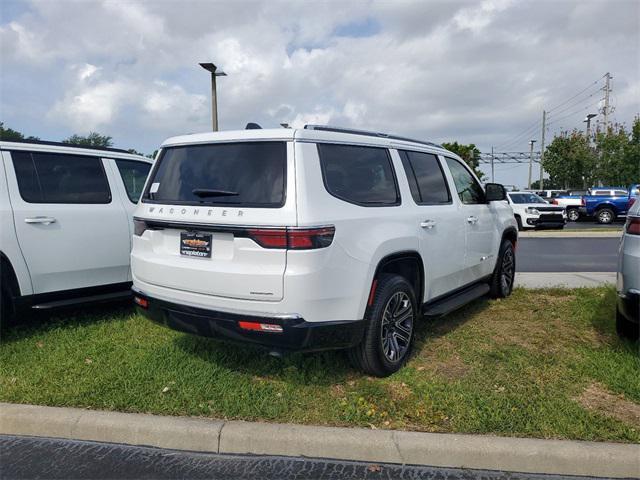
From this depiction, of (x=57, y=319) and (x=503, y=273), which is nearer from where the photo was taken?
(x=57, y=319)

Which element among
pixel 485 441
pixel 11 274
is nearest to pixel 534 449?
pixel 485 441

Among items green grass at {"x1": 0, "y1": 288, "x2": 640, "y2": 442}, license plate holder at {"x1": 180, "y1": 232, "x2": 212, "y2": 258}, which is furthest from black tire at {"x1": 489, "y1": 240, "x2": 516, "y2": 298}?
license plate holder at {"x1": 180, "y1": 232, "x2": 212, "y2": 258}

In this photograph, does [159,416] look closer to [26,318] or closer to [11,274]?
[11,274]

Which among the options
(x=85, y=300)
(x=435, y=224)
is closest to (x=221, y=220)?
(x=435, y=224)

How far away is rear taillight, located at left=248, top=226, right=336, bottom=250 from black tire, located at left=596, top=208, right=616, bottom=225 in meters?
24.6

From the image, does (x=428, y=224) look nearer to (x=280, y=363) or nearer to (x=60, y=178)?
(x=280, y=363)

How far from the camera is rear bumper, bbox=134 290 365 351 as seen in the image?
3.14 m

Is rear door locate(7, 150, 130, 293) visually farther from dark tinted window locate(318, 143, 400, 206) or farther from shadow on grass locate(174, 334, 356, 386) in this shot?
dark tinted window locate(318, 143, 400, 206)

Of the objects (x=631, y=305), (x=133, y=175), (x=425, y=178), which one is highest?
(x=133, y=175)

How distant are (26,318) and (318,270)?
3.94 m

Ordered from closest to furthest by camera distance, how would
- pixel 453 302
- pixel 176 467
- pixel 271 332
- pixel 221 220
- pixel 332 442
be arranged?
pixel 176 467 < pixel 332 442 < pixel 271 332 < pixel 221 220 < pixel 453 302

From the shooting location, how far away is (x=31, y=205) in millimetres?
4602

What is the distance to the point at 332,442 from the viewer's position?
9.83ft

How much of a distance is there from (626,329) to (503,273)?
1.92 metres
